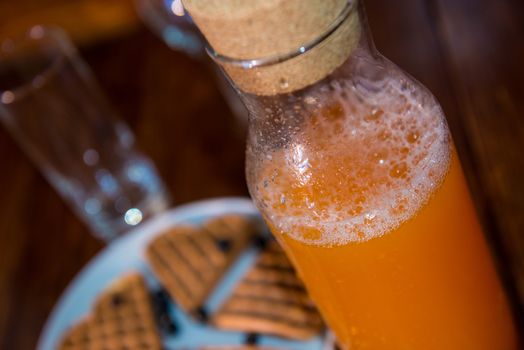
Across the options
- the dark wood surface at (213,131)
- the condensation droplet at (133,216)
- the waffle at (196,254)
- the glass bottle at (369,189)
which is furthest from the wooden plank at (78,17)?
the glass bottle at (369,189)

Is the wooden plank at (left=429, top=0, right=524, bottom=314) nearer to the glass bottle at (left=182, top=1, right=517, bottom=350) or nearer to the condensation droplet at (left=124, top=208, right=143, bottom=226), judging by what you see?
the glass bottle at (left=182, top=1, right=517, bottom=350)

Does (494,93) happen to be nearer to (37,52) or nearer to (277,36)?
(277,36)

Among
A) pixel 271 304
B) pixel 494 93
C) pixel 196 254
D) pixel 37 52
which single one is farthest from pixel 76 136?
pixel 494 93

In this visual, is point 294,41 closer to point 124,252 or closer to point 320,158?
point 320,158

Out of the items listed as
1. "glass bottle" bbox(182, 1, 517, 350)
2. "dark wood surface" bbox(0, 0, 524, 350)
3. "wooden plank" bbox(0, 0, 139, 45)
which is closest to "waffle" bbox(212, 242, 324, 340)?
"dark wood surface" bbox(0, 0, 524, 350)

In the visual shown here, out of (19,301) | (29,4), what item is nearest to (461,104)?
(19,301)

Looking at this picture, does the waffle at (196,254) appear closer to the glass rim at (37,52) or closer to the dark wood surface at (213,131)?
the dark wood surface at (213,131)
